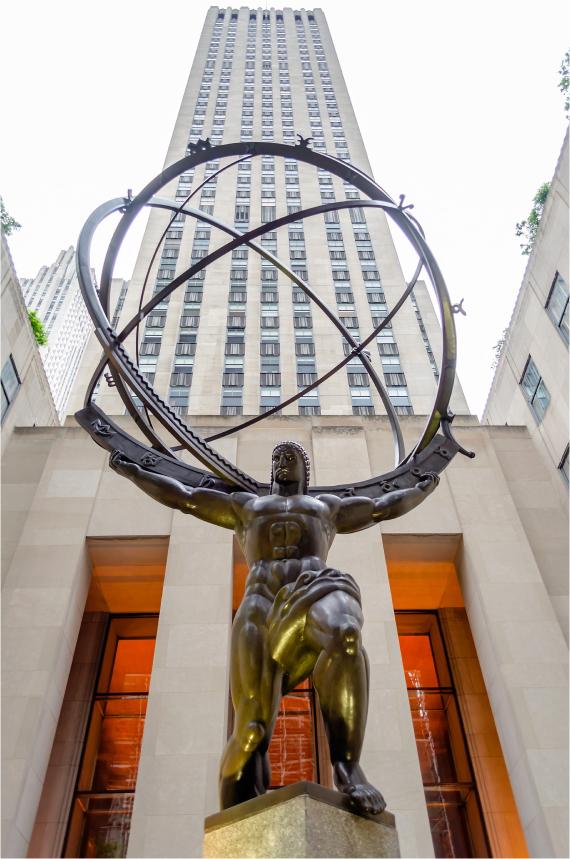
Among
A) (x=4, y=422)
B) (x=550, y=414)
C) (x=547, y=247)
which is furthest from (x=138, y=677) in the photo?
(x=547, y=247)

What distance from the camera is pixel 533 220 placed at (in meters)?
16.6

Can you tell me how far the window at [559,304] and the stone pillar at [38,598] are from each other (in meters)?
10.7

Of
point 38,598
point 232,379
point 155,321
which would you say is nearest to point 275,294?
point 155,321

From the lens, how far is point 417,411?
27.8 metres

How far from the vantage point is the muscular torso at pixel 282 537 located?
15.1ft

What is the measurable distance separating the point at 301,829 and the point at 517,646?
8.64 meters

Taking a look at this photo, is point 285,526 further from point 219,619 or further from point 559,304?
point 559,304

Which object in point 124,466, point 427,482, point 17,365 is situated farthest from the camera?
point 17,365

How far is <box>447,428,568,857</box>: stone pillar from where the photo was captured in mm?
9086

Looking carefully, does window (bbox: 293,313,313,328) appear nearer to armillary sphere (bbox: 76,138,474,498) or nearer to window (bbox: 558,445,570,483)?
window (bbox: 558,445,570,483)

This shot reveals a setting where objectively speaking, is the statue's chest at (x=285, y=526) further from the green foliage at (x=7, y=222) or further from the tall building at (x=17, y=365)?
the green foliage at (x=7, y=222)

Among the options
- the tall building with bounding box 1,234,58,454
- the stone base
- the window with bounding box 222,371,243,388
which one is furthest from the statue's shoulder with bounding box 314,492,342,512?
the window with bounding box 222,371,243,388

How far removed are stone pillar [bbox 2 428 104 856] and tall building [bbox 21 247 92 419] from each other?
93.0 meters

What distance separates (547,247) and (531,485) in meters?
5.32
